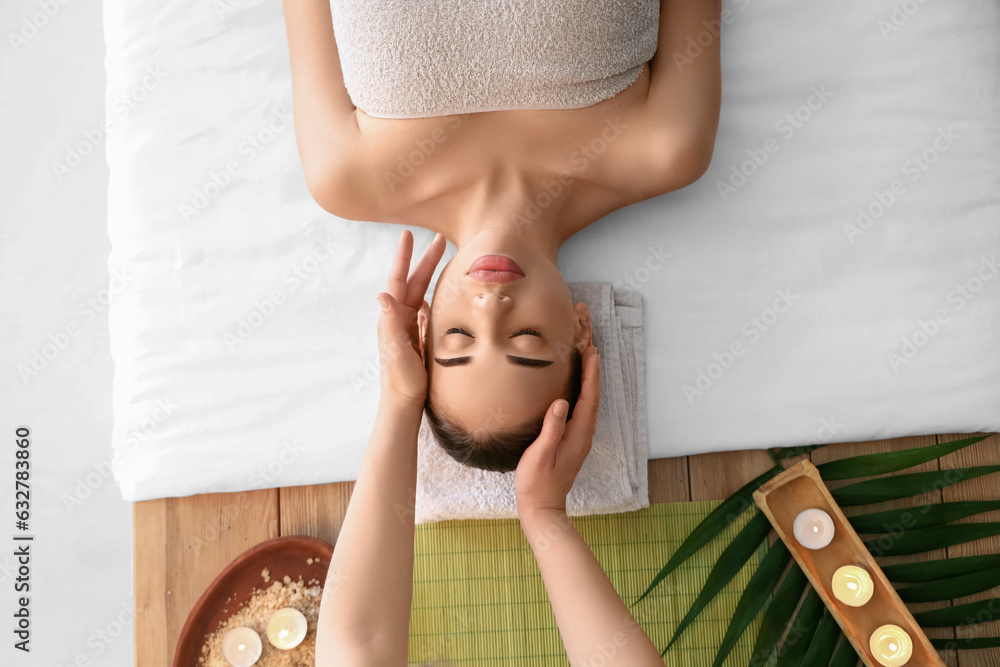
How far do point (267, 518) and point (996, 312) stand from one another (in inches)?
64.2

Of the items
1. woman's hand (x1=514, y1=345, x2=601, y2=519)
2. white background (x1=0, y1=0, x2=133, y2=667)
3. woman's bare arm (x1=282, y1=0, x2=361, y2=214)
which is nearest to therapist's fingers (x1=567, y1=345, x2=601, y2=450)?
woman's hand (x1=514, y1=345, x2=601, y2=519)

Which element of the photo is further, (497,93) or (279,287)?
(279,287)

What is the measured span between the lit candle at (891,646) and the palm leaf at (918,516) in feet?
0.63

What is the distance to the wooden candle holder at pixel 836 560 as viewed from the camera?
4.53ft

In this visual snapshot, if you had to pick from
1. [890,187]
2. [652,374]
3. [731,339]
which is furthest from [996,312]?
→ [652,374]

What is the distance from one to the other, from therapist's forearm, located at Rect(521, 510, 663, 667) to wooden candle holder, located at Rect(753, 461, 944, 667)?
434 mm

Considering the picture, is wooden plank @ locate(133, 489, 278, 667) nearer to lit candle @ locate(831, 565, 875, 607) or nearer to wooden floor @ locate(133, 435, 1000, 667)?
wooden floor @ locate(133, 435, 1000, 667)

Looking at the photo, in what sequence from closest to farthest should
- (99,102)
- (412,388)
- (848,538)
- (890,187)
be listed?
(412,388) → (848,538) → (890,187) → (99,102)

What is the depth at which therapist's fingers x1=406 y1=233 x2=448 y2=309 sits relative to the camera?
140cm

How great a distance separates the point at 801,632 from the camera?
143 centimetres

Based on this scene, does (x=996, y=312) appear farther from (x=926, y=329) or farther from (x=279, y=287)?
(x=279, y=287)

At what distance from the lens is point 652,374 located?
1526mm

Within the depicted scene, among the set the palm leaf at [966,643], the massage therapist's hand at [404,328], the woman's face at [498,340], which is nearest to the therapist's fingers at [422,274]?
the massage therapist's hand at [404,328]

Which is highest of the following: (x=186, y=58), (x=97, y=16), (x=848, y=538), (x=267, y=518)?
(x=97, y=16)
